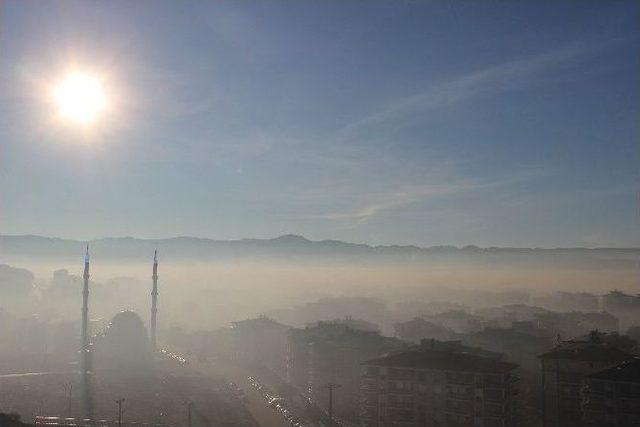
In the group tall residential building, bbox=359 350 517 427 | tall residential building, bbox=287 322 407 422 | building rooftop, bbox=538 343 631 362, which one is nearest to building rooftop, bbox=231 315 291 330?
tall residential building, bbox=287 322 407 422

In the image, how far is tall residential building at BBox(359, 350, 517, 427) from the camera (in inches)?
2068

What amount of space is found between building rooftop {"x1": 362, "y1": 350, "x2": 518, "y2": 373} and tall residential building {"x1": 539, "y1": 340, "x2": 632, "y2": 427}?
678 cm

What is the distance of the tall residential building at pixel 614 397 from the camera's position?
4656 centimetres

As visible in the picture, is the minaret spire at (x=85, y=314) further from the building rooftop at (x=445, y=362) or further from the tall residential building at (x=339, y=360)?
the building rooftop at (x=445, y=362)

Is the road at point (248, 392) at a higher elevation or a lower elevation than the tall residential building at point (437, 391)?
lower

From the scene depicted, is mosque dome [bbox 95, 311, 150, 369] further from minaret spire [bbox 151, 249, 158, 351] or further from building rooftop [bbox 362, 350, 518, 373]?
building rooftop [bbox 362, 350, 518, 373]

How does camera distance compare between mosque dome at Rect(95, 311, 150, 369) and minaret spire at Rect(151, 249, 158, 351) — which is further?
minaret spire at Rect(151, 249, 158, 351)

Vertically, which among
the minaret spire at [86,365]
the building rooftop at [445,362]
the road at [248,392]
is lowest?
the road at [248,392]

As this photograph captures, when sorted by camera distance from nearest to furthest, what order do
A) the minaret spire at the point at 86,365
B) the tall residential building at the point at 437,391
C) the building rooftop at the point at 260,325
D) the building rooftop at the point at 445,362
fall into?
1. the tall residential building at the point at 437,391
2. the building rooftop at the point at 445,362
3. the minaret spire at the point at 86,365
4. the building rooftop at the point at 260,325

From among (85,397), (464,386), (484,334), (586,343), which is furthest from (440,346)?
(85,397)

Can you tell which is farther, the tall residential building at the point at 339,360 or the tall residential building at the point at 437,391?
the tall residential building at the point at 339,360

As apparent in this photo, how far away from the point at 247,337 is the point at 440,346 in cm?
6110

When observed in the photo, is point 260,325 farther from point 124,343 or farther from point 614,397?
point 614,397

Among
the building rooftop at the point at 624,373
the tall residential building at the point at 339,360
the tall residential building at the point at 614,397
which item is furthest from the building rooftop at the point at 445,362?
the tall residential building at the point at 339,360
